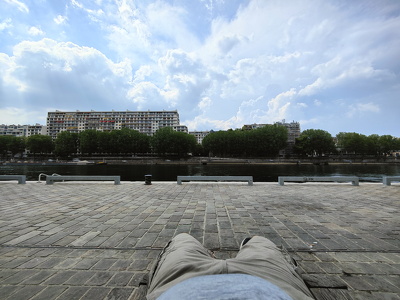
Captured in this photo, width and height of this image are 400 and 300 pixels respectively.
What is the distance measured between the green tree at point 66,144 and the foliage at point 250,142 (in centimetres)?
4966

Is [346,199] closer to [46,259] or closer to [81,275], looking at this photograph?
[81,275]

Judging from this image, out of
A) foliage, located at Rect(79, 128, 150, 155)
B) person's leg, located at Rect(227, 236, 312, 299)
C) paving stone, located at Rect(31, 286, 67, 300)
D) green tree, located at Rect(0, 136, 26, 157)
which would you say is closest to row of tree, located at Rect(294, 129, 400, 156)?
foliage, located at Rect(79, 128, 150, 155)

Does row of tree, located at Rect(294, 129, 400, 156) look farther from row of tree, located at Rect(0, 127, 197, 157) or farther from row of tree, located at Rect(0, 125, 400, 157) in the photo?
row of tree, located at Rect(0, 127, 197, 157)

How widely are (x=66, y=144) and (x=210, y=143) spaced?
5388 centimetres

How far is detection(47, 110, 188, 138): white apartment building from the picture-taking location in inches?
3976

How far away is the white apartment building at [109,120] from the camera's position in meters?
101

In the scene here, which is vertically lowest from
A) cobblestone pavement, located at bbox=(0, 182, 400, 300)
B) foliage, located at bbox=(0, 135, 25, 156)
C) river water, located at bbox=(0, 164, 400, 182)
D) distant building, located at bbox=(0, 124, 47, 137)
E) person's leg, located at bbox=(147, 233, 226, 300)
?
river water, located at bbox=(0, 164, 400, 182)

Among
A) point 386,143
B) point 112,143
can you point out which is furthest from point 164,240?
point 386,143

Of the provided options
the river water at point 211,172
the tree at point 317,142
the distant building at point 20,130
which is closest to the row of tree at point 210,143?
the tree at point 317,142

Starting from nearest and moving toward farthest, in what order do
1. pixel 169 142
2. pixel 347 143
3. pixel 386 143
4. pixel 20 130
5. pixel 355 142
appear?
pixel 169 142 → pixel 355 142 → pixel 347 143 → pixel 386 143 → pixel 20 130

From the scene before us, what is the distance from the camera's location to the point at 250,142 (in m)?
66.0

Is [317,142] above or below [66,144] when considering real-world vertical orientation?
above

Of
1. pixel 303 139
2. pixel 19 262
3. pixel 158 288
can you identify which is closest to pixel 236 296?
pixel 158 288

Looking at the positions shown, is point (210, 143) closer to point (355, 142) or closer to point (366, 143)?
point (355, 142)
